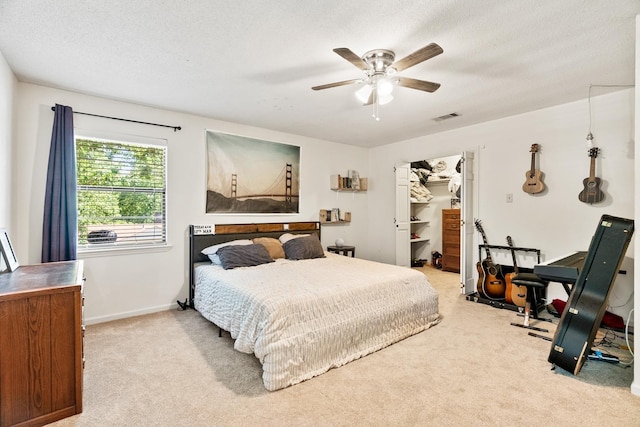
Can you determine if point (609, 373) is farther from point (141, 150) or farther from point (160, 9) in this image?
point (141, 150)

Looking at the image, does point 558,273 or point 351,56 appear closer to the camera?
point 351,56

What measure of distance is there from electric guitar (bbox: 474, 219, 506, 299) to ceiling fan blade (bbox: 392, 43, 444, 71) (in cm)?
304

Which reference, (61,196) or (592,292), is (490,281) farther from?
(61,196)

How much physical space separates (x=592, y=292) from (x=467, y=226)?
2197 mm

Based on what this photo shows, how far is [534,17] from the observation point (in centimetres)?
197

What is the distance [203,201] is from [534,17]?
378 centimetres

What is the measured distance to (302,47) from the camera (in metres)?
2.32

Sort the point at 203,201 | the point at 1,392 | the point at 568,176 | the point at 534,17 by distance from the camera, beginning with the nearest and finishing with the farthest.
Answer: the point at 1,392 < the point at 534,17 < the point at 568,176 < the point at 203,201

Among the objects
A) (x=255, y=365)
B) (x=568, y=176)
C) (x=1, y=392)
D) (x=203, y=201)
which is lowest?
(x=255, y=365)

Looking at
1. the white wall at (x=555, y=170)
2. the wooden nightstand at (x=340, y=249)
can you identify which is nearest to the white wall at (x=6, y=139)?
the wooden nightstand at (x=340, y=249)

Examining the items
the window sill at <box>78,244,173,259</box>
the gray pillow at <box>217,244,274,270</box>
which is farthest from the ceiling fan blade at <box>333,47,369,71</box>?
the window sill at <box>78,244,173,259</box>

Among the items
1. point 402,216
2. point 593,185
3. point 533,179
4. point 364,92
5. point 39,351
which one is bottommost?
point 39,351

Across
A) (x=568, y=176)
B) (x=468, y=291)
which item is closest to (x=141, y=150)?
(x=468, y=291)

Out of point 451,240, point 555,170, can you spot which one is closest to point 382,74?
point 555,170
